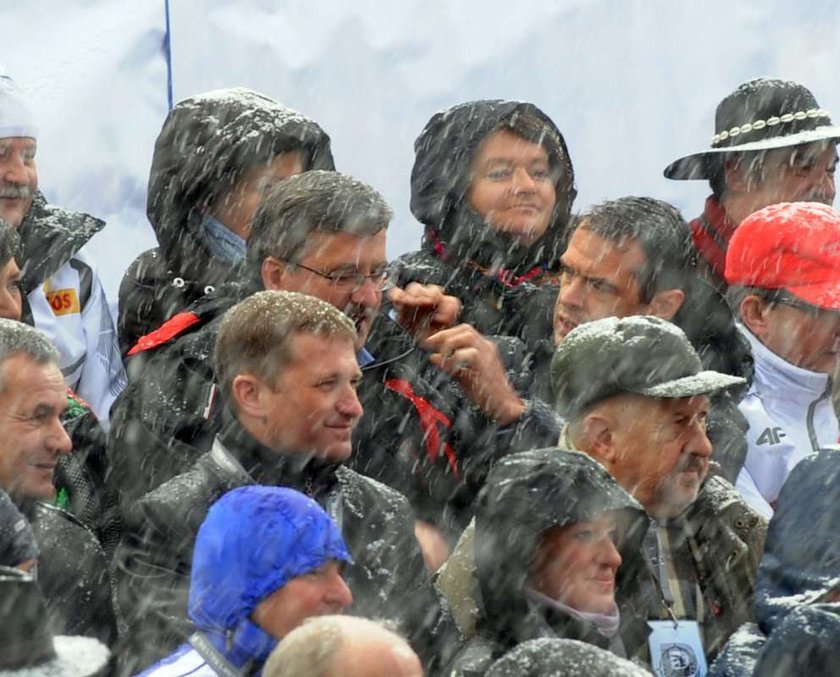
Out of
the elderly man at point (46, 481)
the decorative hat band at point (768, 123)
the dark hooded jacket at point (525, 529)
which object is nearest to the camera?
the dark hooded jacket at point (525, 529)

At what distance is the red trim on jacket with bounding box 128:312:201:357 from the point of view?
5.89 m

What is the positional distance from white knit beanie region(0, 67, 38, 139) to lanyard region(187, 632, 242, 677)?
2.25m

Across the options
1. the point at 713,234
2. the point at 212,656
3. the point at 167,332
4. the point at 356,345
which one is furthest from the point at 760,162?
the point at 212,656

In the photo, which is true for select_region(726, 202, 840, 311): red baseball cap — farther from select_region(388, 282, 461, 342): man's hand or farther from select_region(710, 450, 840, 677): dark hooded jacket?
select_region(710, 450, 840, 677): dark hooded jacket

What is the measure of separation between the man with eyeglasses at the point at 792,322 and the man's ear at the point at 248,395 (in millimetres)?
1615

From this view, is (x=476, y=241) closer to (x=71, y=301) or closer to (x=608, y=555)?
(x=71, y=301)

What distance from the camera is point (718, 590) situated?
220 inches

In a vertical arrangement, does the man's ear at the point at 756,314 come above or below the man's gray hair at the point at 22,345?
below

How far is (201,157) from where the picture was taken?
634 centimetres

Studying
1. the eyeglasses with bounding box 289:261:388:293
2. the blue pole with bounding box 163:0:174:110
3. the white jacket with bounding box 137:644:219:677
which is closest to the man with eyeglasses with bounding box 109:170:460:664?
the eyeglasses with bounding box 289:261:388:293

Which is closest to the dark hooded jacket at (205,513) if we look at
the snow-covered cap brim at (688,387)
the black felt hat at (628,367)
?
the black felt hat at (628,367)

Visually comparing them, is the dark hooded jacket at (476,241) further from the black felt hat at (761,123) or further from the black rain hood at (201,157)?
the black felt hat at (761,123)

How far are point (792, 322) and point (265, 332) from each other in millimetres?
1766

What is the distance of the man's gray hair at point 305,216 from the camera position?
5.84 m
